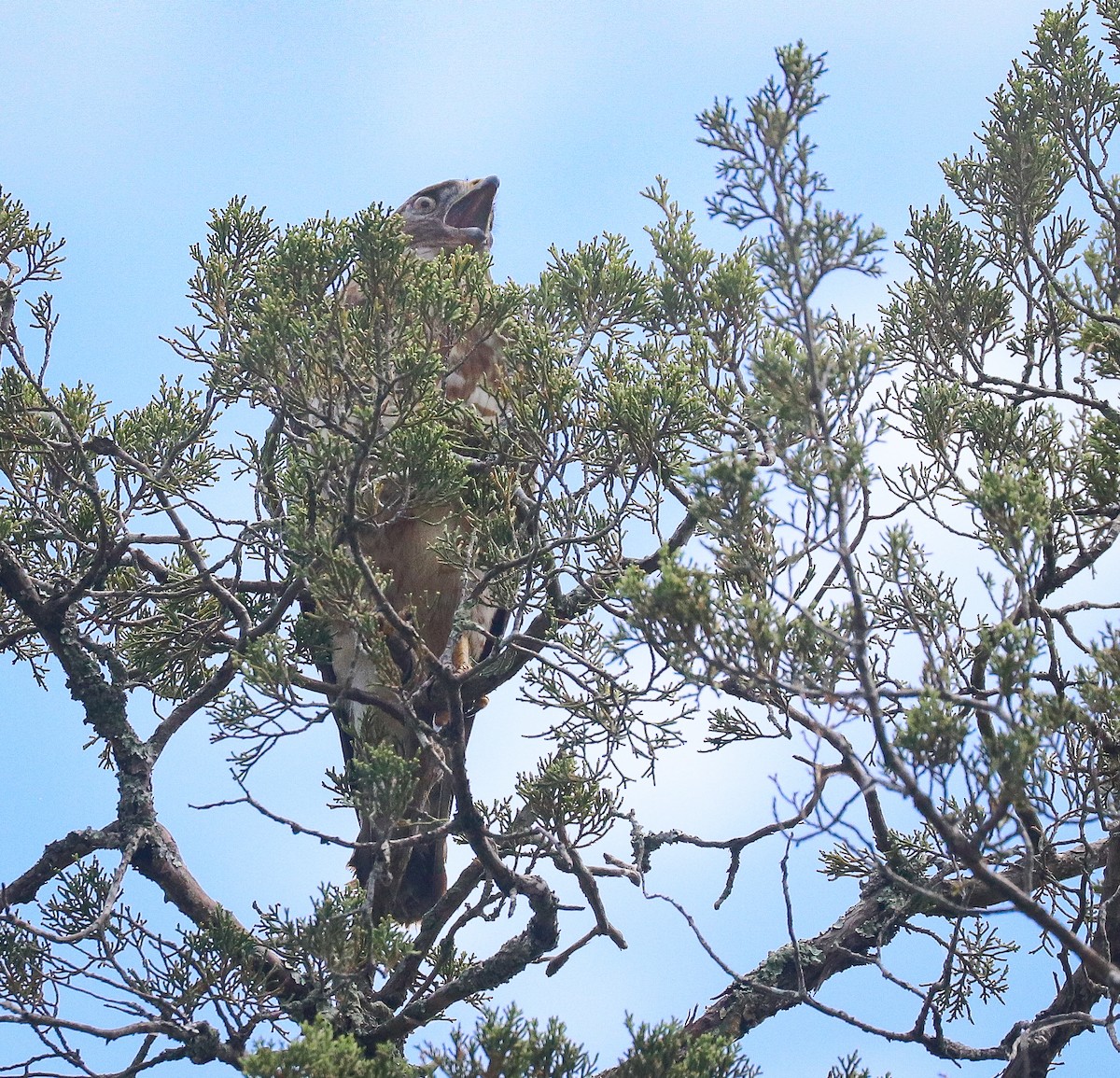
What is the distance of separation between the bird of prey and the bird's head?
0.11 meters

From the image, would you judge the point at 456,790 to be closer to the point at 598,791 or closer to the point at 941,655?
the point at 598,791

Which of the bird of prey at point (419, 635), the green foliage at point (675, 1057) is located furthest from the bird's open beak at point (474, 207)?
the green foliage at point (675, 1057)

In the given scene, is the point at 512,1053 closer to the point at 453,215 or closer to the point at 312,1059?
the point at 312,1059

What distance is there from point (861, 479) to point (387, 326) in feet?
4.41

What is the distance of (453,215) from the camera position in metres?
7.30

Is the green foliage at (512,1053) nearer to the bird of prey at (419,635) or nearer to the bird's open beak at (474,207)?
the bird of prey at (419,635)

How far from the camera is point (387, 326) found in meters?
3.40

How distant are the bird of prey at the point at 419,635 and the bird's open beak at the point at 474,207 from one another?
185 millimetres

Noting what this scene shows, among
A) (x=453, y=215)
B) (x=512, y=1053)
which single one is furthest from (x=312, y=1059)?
(x=453, y=215)

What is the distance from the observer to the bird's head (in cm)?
721

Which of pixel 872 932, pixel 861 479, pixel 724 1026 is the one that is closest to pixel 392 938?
pixel 724 1026

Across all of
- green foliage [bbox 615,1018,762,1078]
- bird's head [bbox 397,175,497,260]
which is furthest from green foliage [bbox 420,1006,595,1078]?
bird's head [bbox 397,175,497,260]

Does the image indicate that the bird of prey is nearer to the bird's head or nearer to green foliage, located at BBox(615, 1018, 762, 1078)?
the bird's head

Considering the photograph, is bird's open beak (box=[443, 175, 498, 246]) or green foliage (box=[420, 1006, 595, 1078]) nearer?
green foliage (box=[420, 1006, 595, 1078])
